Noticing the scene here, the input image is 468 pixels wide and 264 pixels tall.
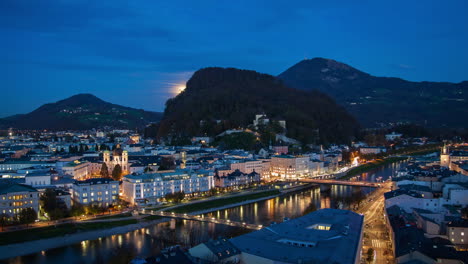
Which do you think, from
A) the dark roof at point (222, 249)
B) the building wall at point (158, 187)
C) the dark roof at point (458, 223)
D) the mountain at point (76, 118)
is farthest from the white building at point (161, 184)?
the mountain at point (76, 118)

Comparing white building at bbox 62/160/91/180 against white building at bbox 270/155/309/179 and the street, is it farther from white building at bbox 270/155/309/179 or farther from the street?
the street

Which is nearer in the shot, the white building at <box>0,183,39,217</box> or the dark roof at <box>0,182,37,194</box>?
the white building at <box>0,183,39,217</box>

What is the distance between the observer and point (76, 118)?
255 feet

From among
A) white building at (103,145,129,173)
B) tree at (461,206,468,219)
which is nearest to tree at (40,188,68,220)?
white building at (103,145,129,173)

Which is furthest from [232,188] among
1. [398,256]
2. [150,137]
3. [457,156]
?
Answer: [150,137]

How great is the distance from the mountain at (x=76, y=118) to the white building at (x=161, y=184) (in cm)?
5773

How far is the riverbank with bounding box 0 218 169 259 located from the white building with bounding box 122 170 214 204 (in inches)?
115

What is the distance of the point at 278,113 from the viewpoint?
42344mm

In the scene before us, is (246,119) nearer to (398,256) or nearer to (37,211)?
(37,211)

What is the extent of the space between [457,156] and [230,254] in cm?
2173

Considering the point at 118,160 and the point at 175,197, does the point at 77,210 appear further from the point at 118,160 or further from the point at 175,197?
the point at 118,160

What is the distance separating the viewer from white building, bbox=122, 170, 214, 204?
17750 millimetres

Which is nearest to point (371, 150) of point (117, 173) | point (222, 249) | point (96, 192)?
point (117, 173)

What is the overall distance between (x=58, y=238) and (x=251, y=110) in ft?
96.8
